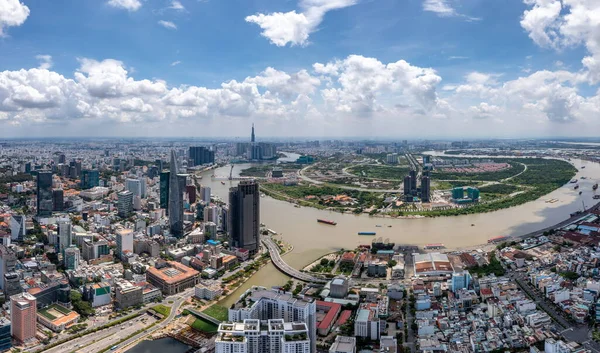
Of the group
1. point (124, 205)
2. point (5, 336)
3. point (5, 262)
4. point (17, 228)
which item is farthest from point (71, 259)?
point (124, 205)

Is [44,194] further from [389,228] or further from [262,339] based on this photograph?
[262,339]

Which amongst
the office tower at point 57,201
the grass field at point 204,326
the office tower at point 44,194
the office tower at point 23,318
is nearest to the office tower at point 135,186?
the office tower at point 57,201

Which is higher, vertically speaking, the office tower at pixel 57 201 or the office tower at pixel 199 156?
the office tower at pixel 199 156

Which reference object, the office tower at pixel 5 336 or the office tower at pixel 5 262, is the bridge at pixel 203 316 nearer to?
the office tower at pixel 5 336

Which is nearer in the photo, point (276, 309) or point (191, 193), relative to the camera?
point (276, 309)

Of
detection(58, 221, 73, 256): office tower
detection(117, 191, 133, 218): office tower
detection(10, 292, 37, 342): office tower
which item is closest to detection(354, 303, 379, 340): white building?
detection(10, 292, 37, 342): office tower

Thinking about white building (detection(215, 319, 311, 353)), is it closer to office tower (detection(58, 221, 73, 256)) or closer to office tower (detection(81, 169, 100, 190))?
office tower (detection(58, 221, 73, 256))

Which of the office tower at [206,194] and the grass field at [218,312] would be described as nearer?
the grass field at [218,312]
